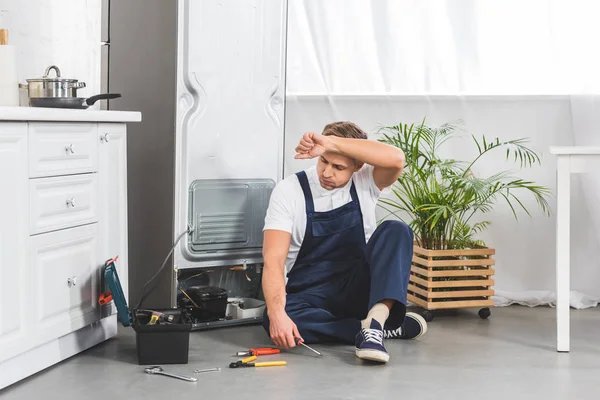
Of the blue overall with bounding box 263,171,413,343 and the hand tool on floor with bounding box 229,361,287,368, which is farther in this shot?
the blue overall with bounding box 263,171,413,343

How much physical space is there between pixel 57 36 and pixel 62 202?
90 centimetres

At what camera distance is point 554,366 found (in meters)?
2.81

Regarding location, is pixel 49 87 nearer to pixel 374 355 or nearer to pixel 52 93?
pixel 52 93

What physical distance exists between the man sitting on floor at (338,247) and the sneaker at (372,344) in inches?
1.4

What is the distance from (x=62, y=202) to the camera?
268 centimetres

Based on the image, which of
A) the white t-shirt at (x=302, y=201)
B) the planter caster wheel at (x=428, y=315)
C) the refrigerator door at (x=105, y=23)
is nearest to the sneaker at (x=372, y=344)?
the white t-shirt at (x=302, y=201)

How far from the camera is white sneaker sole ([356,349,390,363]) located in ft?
8.95

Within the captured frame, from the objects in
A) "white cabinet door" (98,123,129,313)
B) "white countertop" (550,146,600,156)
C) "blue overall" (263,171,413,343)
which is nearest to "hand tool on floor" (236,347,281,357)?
"blue overall" (263,171,413,343)

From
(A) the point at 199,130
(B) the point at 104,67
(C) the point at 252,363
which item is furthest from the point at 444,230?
(B) the point at 104,67

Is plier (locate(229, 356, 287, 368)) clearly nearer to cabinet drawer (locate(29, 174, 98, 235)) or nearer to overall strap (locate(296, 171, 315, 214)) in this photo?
overall strap (locate(296, 171, 315, 214))

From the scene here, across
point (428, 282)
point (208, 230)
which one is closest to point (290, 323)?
point (208, 230)

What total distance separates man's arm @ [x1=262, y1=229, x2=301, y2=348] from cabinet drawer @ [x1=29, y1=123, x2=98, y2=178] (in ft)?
2.18

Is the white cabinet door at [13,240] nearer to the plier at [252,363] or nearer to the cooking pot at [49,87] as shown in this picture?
the cooking pot at [49,87]

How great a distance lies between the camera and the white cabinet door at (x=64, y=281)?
2.56m
